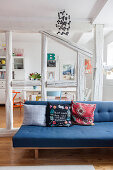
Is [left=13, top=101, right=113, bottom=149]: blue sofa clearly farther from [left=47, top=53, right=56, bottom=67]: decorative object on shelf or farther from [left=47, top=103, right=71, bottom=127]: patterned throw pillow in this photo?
[left=47, top=53, right=56, bottom=67]: decorative object on shelf

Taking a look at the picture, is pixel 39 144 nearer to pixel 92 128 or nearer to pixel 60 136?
pixel 60 136

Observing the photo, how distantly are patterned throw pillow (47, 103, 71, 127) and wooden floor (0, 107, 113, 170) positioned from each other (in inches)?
16.8

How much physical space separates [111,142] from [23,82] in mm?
1868

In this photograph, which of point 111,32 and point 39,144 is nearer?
point 39,144

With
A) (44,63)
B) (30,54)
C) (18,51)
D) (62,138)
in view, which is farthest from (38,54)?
(62,138)

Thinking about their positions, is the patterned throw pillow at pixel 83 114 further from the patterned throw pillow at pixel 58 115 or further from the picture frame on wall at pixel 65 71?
the picture frame on wall at pixel 65 71

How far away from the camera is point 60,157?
6.87ft

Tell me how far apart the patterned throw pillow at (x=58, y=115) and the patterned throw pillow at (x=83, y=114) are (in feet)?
0.43

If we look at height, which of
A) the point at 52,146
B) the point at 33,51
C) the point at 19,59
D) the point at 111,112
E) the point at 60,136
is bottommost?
the point at 52,146

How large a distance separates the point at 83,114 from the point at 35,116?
79 cm

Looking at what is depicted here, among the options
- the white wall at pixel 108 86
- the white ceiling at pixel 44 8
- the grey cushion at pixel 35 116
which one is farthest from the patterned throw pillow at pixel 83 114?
the white wall at pixel 108 86

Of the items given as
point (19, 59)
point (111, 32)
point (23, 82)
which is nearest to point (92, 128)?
point (23, 82)

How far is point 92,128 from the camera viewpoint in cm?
222

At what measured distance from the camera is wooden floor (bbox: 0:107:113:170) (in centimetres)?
195
